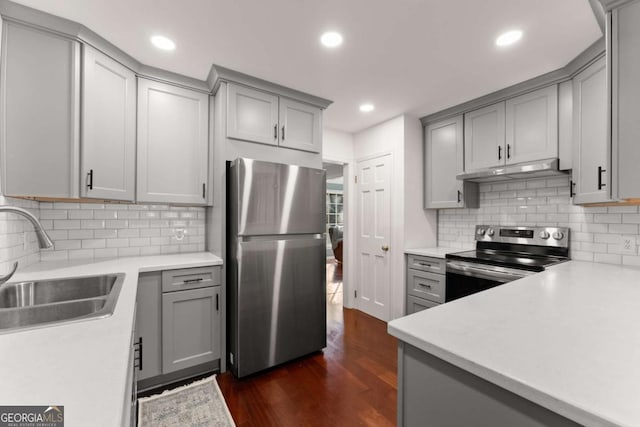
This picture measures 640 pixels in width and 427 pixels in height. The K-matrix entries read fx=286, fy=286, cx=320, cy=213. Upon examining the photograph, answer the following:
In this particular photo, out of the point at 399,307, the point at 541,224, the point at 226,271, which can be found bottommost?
the point at 399,307

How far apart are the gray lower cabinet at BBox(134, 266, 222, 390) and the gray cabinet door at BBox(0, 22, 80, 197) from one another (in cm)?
84

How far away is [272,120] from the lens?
101 inches

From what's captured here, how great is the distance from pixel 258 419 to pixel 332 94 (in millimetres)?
2662

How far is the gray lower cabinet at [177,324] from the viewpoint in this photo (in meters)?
2.02

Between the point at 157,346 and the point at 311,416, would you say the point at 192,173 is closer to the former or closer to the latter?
the point at 157,346

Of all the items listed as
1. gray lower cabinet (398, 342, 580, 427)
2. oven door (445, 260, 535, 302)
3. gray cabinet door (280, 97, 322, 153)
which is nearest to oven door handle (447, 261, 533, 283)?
oven door (445, 260, 535, 302)

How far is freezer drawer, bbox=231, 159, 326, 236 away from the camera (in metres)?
2.18

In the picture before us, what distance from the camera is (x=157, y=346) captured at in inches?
81.0

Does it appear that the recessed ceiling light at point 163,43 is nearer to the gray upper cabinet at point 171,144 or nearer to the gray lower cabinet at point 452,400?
the gray upper cabinet at point 171,144

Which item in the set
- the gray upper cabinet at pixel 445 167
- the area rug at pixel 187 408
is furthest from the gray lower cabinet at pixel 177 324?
the gray upper cabinet at pixel 445 167

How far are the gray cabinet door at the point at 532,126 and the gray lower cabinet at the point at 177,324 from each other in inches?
112

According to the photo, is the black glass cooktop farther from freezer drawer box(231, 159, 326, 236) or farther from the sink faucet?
the sink faucet

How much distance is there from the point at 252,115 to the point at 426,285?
2391mm

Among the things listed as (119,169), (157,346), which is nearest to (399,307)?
(157,346)
